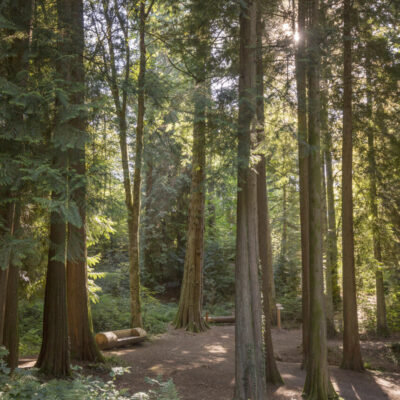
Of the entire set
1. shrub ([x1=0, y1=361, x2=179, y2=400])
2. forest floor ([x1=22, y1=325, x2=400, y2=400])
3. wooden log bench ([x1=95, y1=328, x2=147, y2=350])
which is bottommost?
forest floor ([x1=22, y1=325, x2=400, y2=400])

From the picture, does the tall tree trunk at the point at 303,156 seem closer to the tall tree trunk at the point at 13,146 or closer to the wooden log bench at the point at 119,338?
the wooden log bench at the point at 119,338

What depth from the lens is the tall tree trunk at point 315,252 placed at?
743 cm

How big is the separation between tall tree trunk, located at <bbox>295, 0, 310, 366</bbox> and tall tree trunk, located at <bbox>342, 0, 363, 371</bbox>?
1102mm

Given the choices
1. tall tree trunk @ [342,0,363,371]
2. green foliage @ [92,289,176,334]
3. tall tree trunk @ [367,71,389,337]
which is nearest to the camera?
tall tree trunk @ [342,0,363,371]

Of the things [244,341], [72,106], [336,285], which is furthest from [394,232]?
[72,106]

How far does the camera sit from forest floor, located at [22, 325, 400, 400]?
741 centimetres

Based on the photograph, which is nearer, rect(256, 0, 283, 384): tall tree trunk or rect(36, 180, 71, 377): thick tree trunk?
rect(36, 180, 71, 377): thick tree trunk

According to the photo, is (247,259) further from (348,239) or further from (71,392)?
(348,239)

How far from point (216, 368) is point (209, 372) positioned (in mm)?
371

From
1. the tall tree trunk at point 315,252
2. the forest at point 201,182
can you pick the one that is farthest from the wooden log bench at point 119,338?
the tall tree trunk at point 315,252

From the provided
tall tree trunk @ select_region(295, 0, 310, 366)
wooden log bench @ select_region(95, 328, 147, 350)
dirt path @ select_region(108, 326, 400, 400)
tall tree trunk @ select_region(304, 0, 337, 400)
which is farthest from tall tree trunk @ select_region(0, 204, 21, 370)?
tall tree trunk @ select_region(295, 0, 310, 366)

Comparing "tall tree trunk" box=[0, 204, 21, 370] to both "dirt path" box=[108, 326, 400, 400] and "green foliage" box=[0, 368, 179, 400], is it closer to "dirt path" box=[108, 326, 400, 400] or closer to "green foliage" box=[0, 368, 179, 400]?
"green foliage" box=[0, 368, 179, 400]

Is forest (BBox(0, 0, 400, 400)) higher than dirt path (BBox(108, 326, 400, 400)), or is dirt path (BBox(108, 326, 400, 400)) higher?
forest (BBox(0, 0, 400, 400))

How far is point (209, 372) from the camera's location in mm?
8414
